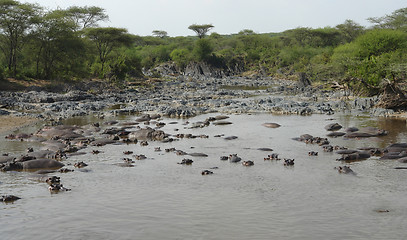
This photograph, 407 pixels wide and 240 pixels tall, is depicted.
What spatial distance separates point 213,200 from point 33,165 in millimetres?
6745

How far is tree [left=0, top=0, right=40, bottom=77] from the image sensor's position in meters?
39.4

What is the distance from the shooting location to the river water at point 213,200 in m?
7.78

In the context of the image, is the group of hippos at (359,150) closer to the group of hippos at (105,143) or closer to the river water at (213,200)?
the group of hippos at (105,143)

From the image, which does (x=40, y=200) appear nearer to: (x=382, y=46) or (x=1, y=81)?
(x=1, y=81)

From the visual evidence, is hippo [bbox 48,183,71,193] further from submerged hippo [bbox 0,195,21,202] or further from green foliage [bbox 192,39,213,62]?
green foliage [bbox 192,39,213,62]

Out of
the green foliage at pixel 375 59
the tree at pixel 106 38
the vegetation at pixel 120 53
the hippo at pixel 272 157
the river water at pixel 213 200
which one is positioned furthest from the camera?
the tree at pixel 106 38

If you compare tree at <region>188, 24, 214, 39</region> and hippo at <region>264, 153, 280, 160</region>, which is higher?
tree at <region>188, 24, 214, 39</region>

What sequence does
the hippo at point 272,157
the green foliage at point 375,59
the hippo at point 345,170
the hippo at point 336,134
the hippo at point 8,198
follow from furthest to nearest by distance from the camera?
1. the green foliage at point 375,59
2. the hippo at point 336,134
3. the hippo at point 272,157
4. the hippo at point 345,170
5. the hippo at point 8,198

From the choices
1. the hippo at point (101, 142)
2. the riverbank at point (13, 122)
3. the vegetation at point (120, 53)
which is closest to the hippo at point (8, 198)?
the hippo at point (101, 142)

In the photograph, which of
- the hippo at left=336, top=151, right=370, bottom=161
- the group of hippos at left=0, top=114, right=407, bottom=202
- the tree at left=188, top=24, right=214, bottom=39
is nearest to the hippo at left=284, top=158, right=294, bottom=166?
the group of hippos at left=0, top=114, right=407, bottom=202

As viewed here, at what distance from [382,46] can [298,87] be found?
10883 millimetres

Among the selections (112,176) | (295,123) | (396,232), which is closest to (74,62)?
(295,123)

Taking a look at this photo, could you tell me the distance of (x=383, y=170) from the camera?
12.3 meters

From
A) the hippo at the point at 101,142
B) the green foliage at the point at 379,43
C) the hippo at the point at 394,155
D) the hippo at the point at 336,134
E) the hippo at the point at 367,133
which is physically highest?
the green foliage at the point at 379,43
